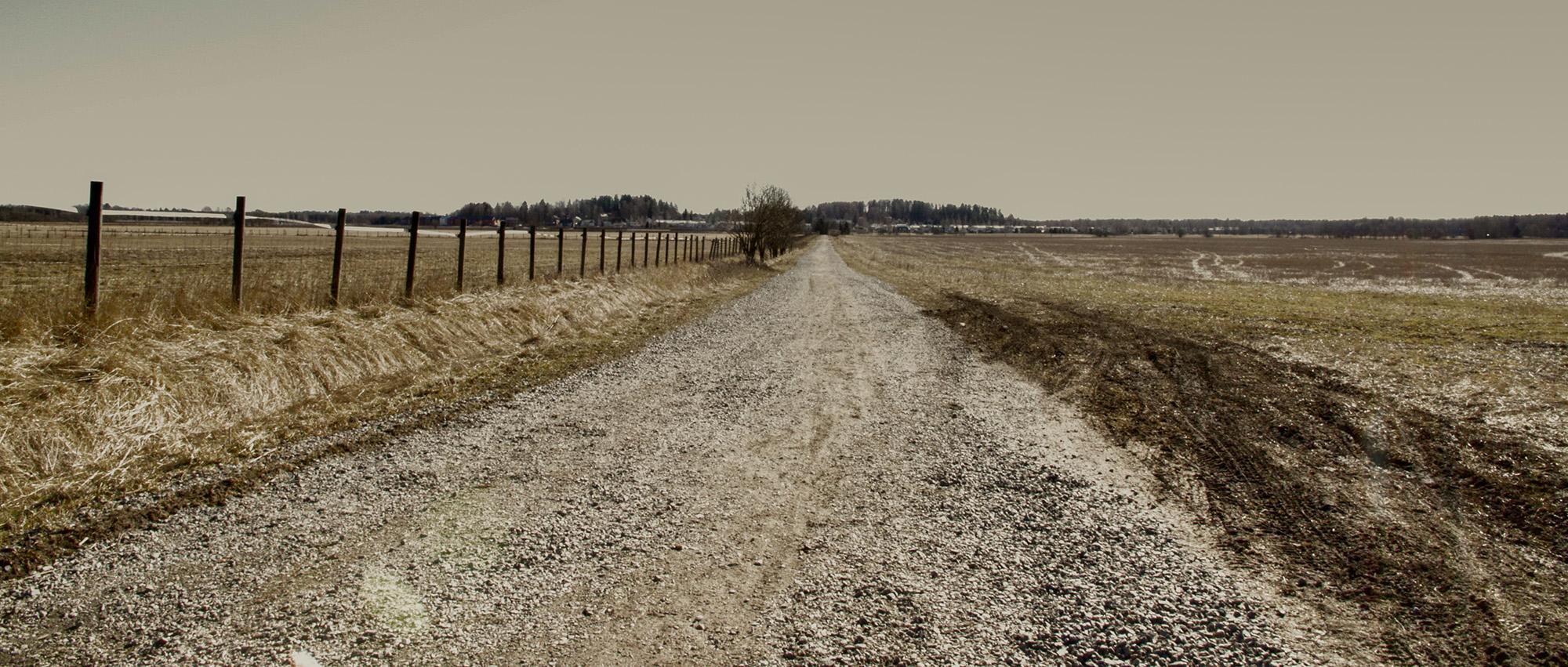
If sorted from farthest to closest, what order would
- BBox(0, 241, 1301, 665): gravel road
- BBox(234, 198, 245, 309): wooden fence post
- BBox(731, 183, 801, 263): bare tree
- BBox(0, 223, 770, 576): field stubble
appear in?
1. BBox(731, 183, 801, 263): bare tree
2. BBox(234, 198, 245, 309): wooden fence post
3. BBox(0, 223, 770, 576): field stubble
4. BBox(0, 241, 1301, 665): gravel road

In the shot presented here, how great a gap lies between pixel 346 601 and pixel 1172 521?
16.5ft

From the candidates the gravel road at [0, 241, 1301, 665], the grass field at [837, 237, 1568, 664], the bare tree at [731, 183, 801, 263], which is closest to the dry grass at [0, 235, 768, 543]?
the gravel road at [0, 241, 1301, 665]

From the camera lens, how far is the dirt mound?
4164 mm

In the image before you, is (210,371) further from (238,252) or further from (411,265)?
(411,265)

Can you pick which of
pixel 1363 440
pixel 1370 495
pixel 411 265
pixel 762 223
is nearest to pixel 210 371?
pixel 411 265

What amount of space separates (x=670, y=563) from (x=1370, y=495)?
5.19 meters

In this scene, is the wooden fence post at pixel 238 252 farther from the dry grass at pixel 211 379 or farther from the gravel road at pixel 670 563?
the gravel road at pixel 670 563

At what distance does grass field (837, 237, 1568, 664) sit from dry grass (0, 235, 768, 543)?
24.1 ft

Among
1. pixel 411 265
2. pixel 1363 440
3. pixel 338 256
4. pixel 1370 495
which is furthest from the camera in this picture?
pixel 411 265

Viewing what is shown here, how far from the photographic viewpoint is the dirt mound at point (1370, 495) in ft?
13.7

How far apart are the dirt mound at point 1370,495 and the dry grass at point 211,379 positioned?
738 centimetres

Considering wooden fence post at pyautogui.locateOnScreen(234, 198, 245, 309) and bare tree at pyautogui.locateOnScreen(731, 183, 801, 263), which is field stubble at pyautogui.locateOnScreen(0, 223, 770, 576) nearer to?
wooden fence post at pyautogui.locateOnScreen(234, 198, 245, 309)

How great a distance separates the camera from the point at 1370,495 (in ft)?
19.7

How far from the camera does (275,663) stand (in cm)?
351
